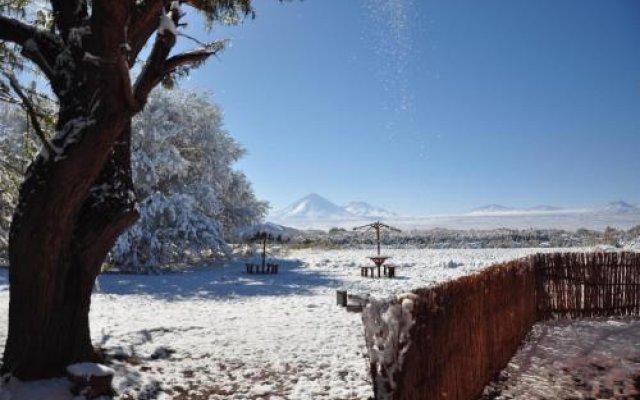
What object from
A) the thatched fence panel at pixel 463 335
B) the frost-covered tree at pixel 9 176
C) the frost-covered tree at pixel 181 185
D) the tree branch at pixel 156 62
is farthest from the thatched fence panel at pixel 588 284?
the frost-covered tree at pixel 181 185

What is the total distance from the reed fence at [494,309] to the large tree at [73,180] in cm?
367

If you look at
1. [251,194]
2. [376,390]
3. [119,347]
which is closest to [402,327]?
[376,390]

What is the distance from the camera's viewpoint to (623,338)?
865 cm

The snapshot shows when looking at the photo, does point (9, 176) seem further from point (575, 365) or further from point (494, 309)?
point (575, 365)

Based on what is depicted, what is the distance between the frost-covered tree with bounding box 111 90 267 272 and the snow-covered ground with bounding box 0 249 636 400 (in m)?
4.58

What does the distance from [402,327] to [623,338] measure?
22.2 feet

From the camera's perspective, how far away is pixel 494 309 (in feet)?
22.4

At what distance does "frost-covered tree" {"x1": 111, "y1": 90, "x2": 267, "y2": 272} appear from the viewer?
70.1ft

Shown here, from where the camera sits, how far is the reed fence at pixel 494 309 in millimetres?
4480

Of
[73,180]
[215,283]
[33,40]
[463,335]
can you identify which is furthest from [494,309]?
[215,283]

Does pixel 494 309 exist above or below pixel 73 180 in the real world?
below

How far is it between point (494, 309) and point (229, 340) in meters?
4.45

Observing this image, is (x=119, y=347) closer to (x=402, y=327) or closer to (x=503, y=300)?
(x=402, y=327)

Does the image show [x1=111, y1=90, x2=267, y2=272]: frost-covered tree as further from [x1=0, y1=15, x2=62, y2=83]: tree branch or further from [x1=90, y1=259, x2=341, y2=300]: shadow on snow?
[x1=0, y1=15, x2=62, y2=83]: tree branch
